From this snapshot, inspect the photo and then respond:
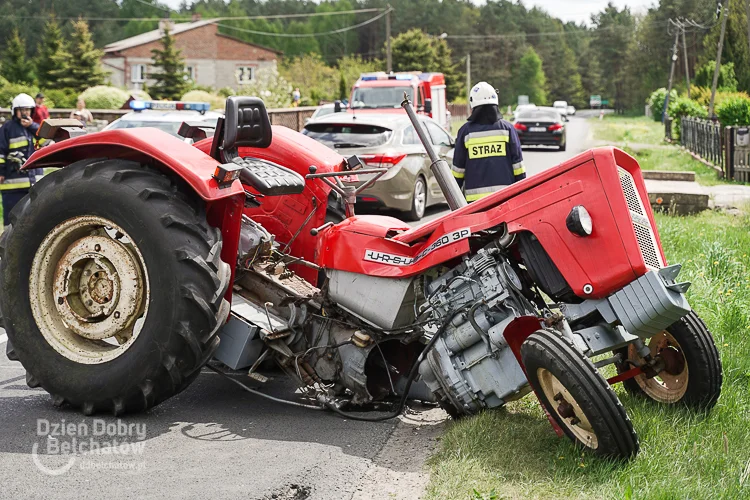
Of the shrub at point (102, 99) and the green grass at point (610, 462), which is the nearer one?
the green grass at point (610, 462)

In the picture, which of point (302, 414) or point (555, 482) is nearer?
point (555, 482)

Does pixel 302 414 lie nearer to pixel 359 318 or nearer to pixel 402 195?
pixel 359 318

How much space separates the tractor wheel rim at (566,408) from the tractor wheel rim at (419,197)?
1124cm

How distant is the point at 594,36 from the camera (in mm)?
152875

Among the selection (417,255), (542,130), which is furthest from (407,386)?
(542,130)

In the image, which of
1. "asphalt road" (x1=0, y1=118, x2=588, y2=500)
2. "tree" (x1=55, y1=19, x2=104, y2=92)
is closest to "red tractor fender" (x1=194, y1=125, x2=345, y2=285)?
"asphalt road" (x1=0, y1=118, x2=588, y2=500)

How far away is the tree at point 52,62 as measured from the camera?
56719mm

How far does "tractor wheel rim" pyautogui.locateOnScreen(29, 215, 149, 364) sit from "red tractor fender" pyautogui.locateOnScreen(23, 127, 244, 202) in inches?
17.7

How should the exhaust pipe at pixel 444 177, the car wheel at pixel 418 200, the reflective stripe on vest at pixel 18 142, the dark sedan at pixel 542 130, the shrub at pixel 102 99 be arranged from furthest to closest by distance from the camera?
the shrub at pixel 102 99
the dark sedan at pixel 542 130
the car wheel at pixel 418 200
the reflective stripe on vest at pixel 18 142
the exhaust pipe at pixel 444 177

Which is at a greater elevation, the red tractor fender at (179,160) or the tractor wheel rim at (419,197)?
the red tractor fender at (179,160)

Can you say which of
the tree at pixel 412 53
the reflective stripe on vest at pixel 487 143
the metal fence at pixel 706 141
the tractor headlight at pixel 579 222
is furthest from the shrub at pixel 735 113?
the tree at pixel 412 53

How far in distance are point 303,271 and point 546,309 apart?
1.98 meters

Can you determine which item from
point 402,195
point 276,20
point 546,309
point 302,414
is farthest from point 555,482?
point 276,20

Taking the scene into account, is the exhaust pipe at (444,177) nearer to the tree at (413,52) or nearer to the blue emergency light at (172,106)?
the blue emergency light at (172,106)
